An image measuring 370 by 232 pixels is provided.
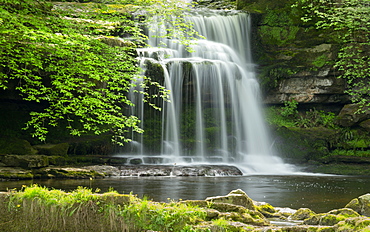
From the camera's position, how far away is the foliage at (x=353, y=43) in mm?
19453

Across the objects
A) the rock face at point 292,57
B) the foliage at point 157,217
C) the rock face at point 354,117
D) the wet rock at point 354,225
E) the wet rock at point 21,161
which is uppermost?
the rock face at point 292,57

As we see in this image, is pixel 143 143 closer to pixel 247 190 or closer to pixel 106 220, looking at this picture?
pixel 247 190

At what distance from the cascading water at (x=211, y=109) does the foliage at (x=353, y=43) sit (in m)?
5.30

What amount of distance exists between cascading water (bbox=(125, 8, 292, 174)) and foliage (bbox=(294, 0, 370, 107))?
5297 mm

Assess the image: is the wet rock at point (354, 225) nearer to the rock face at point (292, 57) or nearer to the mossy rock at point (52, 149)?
the mossy rock at point (52, 149)

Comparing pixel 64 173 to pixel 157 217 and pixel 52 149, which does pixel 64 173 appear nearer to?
pixel 52 149

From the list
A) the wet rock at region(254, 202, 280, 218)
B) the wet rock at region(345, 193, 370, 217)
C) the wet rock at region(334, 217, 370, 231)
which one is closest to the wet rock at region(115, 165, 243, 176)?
the wet rock at region(254, 202, 280, 218)

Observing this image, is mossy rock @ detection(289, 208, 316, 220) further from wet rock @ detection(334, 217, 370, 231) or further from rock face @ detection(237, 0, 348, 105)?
rock face @ detection(237, 0, 348, 105)

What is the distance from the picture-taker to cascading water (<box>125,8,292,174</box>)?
19.3m

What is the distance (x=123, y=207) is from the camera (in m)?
4.07

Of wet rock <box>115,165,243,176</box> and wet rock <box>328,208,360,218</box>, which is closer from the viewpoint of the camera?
wet rock <box>328,208,360,218</box>

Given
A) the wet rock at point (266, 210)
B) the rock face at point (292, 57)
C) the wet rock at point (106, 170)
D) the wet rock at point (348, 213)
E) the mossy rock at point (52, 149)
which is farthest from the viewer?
the rock face at point (292, 57)

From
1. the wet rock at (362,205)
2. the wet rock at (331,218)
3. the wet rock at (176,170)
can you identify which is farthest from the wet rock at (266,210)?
the wet rock at (176,170)

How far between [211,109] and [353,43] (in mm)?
9108
